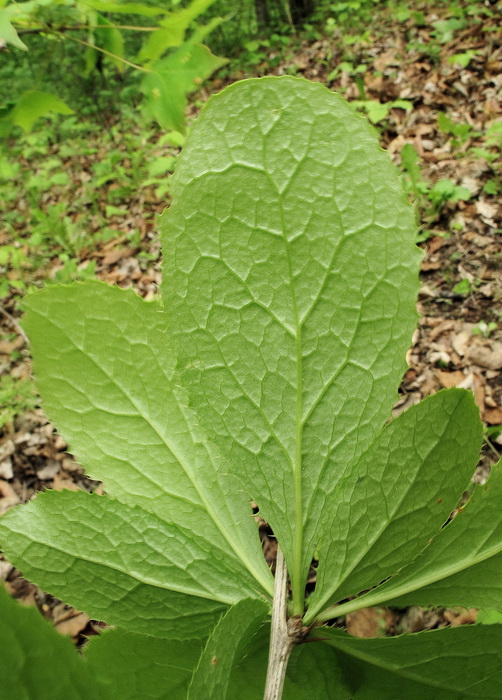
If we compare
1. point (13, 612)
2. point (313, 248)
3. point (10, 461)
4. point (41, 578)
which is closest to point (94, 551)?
point (41, 578)

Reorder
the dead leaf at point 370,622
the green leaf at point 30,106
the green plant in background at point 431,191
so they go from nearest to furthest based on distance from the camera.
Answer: the green leaf at point 30,106 < the dead leaf at point 370,622 < the green plant in background at point 431,191

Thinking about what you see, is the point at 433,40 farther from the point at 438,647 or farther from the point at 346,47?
the point at 438,647

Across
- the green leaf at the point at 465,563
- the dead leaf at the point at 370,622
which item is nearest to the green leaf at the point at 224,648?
the green leaf at the point at 465,563

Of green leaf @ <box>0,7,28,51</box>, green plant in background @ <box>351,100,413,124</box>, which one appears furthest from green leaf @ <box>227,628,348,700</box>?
green plant in background @ <box>351,100,413,124</box>

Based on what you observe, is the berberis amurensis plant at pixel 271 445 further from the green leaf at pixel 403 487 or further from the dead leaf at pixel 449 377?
the dead leaf at pixel 449 377

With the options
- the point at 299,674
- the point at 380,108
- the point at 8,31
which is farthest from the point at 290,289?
the point at 380,108

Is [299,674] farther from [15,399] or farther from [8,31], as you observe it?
[15,399]
